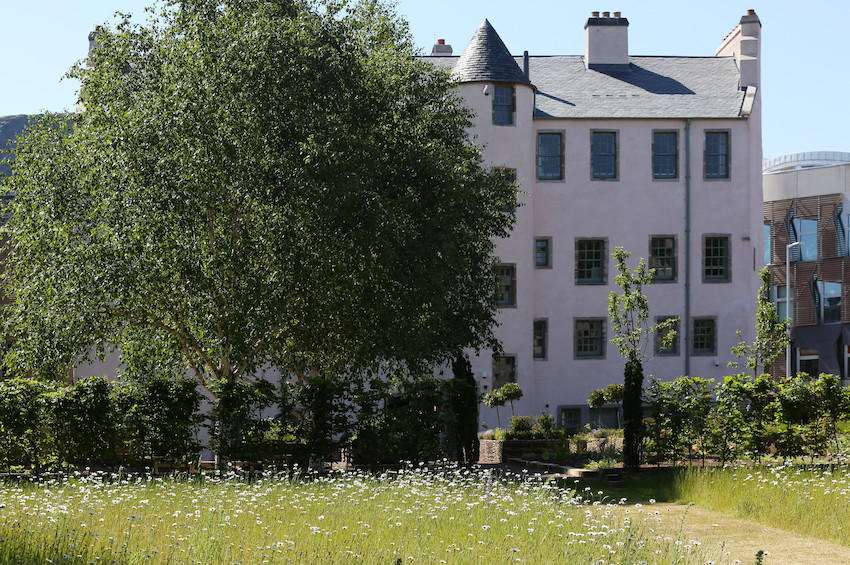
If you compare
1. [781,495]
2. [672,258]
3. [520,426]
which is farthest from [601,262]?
[781,495]

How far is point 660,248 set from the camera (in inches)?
1703

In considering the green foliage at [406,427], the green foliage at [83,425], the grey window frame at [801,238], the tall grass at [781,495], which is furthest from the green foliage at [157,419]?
the grey window frame at [801,238]

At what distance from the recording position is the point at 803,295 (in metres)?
74.8

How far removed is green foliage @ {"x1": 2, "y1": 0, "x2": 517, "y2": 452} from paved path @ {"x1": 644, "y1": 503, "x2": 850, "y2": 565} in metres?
8.48

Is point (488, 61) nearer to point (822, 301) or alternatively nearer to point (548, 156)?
point (548, 156)

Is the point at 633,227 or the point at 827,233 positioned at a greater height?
the point at 827,233

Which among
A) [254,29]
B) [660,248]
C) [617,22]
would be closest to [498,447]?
[254,29]

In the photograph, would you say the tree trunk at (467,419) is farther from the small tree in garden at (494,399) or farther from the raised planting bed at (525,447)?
the small tree in garden at (494,399)

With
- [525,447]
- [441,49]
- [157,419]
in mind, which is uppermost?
[441,49]

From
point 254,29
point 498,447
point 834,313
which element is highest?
point 254,29

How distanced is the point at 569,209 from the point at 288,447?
954 inches

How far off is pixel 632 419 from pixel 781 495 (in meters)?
6.80

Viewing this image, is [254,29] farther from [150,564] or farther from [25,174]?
[150,564]

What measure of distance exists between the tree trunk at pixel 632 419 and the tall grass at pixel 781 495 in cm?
190
